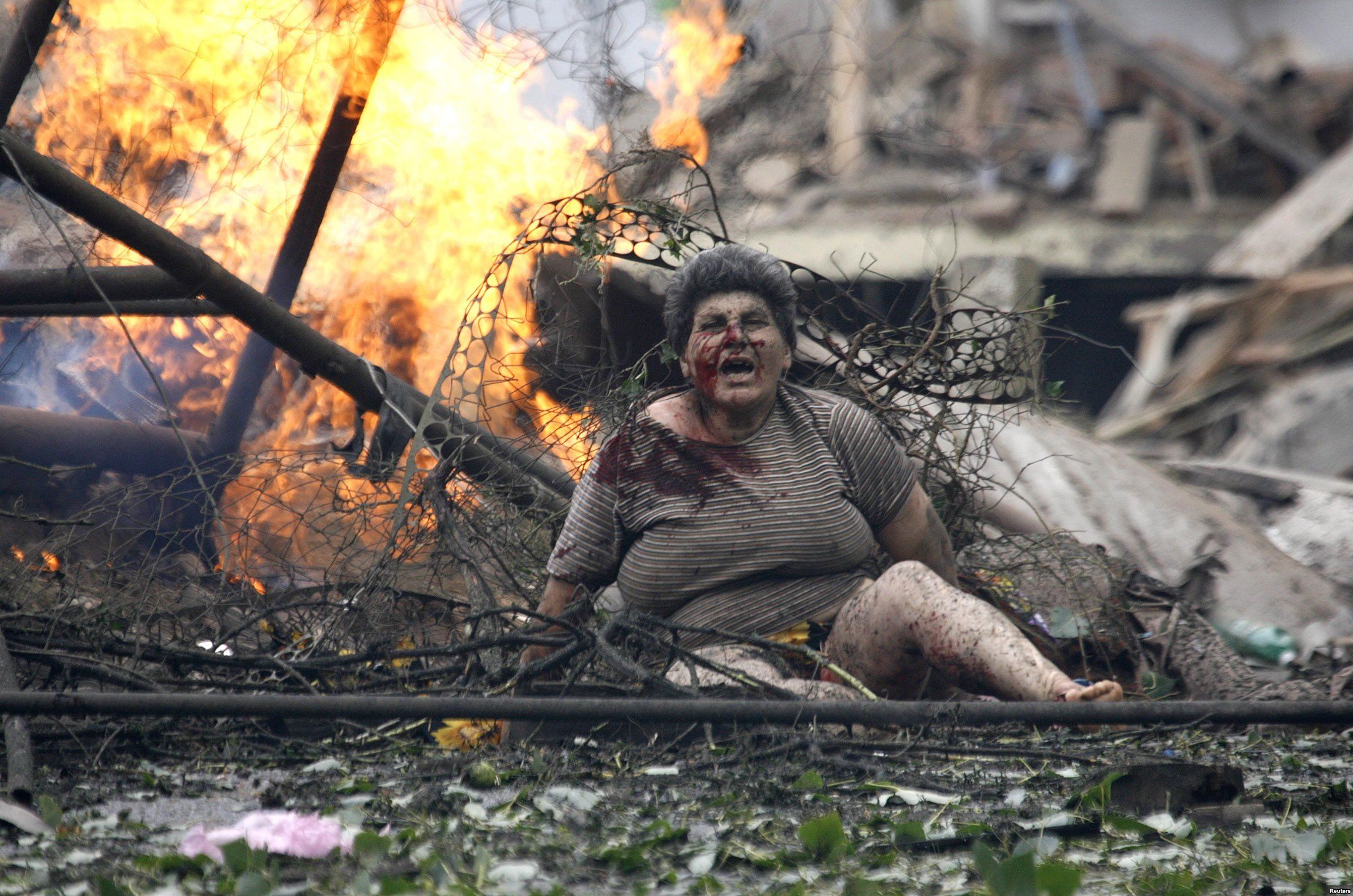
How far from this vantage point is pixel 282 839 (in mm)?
2254

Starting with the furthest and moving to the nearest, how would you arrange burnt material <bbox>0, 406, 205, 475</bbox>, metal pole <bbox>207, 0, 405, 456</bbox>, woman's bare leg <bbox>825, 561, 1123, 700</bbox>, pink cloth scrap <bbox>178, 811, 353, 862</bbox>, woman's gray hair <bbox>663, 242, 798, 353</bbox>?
burnt material <bbox>0, 406, 205, 475</bbox>
metal pole <bbox>207, 0, 405, 456</bbox>
woman's gray hair <bbox>663, 242, 798, 353</bbox>
woman's bare leg <bbox>825, 561, 1123, 700</bbox>
pink cloth scrap <bbox>178, 811, 353, 862</bbox>

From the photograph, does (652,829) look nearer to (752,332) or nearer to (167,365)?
(752,332)

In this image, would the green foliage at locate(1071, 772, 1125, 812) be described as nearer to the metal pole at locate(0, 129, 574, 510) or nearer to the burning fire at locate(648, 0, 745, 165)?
the metal pole at locate(0, 129, 574, 510)

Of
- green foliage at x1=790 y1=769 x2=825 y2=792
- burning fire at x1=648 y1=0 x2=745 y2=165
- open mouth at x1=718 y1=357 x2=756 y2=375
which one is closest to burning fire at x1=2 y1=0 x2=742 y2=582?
burning fire at x1=648 y1=0 x2=745 y2=165

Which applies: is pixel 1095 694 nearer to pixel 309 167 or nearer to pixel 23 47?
pixel 309 167

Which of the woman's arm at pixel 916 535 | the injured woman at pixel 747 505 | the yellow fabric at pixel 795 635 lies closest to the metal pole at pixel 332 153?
the injured woman at pixel 747 505

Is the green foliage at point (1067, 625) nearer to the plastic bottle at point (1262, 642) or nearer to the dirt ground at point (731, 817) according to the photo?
the plastic bottle at point (1262, 642)

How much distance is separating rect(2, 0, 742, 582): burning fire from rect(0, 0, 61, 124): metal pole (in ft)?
2.97

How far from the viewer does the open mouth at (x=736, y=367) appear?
369cm

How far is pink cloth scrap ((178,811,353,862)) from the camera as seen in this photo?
2.24m

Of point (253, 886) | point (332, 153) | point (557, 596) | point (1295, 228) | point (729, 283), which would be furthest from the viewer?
point (1295, 228)

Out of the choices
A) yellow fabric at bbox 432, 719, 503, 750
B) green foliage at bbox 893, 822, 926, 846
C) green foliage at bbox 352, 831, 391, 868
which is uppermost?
green foliage at bbox 893, 822, 926, 846

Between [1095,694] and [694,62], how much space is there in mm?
3682

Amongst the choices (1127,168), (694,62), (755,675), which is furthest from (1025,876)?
(1127,168)
